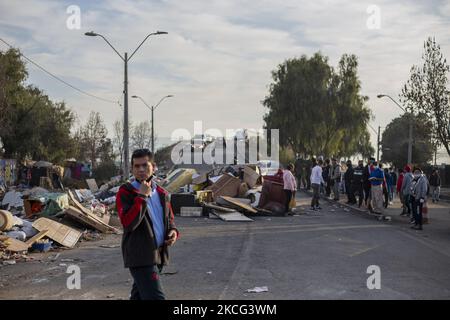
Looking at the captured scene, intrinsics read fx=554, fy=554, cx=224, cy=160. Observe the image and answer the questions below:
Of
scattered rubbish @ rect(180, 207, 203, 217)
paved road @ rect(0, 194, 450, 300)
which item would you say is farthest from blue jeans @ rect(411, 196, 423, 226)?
scattered rubbish @ rect(180, 207, 203, 217)

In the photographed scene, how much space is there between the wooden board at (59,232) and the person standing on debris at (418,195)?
8.87 metres

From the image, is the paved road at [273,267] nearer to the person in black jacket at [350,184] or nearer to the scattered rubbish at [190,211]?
the scattered rubbish at [190,211]

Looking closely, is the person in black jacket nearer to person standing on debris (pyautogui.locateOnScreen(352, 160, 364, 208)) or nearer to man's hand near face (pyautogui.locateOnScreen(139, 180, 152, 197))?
person standing on debris (pyautogui.locateOnScreen(352, 160, 364, 208))

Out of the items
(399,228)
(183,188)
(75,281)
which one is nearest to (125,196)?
(75,281)

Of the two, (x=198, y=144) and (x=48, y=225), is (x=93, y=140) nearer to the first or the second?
(x=198, y=144)

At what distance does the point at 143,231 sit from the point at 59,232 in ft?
26.2

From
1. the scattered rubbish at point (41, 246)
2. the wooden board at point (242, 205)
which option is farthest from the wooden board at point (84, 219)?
the wooden board at point (242, 205)

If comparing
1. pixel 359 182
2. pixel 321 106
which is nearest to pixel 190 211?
pixel 359 182

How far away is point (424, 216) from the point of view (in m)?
16.8

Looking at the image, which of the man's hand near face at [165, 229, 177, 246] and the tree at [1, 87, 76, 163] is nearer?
the man's hand near face at [165, 229, 177, 246]

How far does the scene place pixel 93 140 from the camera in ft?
187

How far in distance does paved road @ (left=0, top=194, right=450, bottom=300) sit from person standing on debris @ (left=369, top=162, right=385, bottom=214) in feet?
11.3

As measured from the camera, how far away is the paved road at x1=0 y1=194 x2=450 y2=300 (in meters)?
7.45

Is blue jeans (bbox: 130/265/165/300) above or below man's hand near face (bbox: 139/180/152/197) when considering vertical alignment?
below
